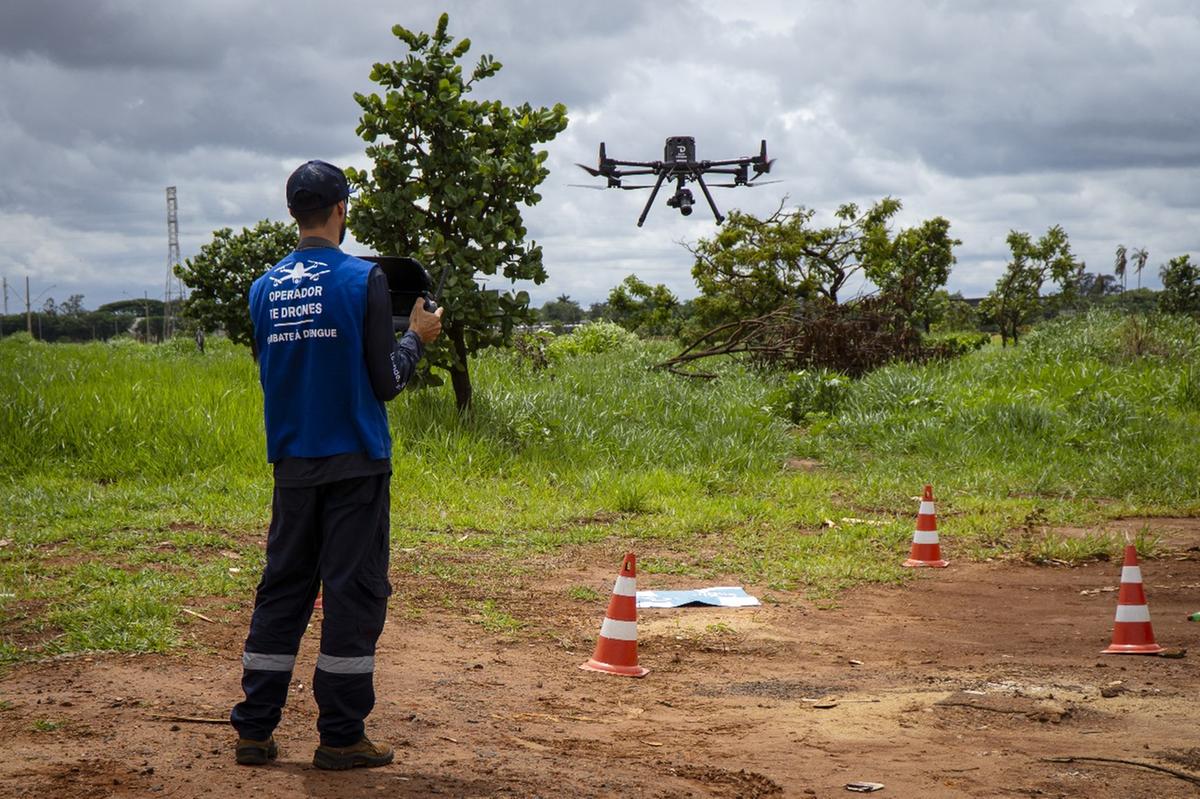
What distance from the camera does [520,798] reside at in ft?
12.6

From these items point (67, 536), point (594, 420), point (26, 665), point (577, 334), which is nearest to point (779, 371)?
point (594, 420)

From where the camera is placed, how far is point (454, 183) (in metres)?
13.1

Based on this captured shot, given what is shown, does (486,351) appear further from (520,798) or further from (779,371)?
(520,798)

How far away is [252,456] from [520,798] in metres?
8.43

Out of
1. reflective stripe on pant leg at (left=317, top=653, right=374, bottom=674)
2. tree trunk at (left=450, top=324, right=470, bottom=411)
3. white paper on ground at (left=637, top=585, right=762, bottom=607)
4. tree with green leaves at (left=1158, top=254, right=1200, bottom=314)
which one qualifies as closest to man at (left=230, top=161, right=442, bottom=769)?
reflective stripe on pant leg at (left=317, top=653, right=374, bottom=674)

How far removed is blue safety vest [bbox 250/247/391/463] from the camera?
13.4 feet

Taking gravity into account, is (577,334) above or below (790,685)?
above

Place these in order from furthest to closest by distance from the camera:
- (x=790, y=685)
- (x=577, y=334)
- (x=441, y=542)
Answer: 1. (x=577, y=334)
2. (x=441, y=542)
3. (x=790, y=685)

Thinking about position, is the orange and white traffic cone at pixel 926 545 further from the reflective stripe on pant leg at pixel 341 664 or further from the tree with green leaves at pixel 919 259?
the tree with green leaves at pixel 919 259

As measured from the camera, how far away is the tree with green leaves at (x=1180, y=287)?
214 ft

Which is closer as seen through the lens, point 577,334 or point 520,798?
point 520,798

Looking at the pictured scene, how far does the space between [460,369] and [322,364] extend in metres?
9.14

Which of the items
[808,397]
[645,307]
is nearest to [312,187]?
[808,397]

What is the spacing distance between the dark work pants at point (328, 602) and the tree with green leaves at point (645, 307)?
41760mm
